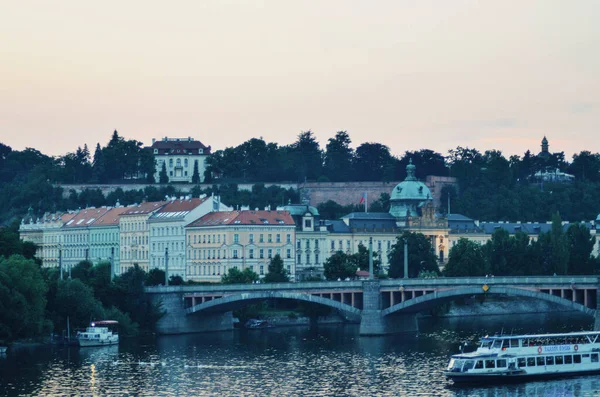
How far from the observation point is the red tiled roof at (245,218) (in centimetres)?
15975

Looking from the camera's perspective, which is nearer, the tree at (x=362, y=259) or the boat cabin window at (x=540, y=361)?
the boat cabin window at (x=540, y=361)

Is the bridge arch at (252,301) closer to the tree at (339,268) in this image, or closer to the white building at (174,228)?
the tree at (339,268)

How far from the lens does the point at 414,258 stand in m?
164

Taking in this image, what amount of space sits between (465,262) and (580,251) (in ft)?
60.5

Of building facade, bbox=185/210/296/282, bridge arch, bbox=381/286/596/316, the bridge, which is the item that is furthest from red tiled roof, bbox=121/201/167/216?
bridge arch, bbox=381/286/596/316

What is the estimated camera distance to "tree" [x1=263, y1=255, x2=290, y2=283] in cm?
15051

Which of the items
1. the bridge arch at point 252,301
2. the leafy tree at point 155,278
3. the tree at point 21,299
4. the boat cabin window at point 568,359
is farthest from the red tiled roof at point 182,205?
the boat cabin window at point 568,359

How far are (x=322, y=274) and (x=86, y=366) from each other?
2696 inches

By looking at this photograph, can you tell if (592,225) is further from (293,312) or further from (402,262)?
(293,312)

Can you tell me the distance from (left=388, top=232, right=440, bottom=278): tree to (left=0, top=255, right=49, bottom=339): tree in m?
56.0

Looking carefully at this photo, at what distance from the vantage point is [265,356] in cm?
10706

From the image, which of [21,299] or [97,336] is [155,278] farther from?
[21,299]

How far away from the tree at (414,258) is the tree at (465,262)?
3351 mm

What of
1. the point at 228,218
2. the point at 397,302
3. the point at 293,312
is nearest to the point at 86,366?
the point at 397,302
